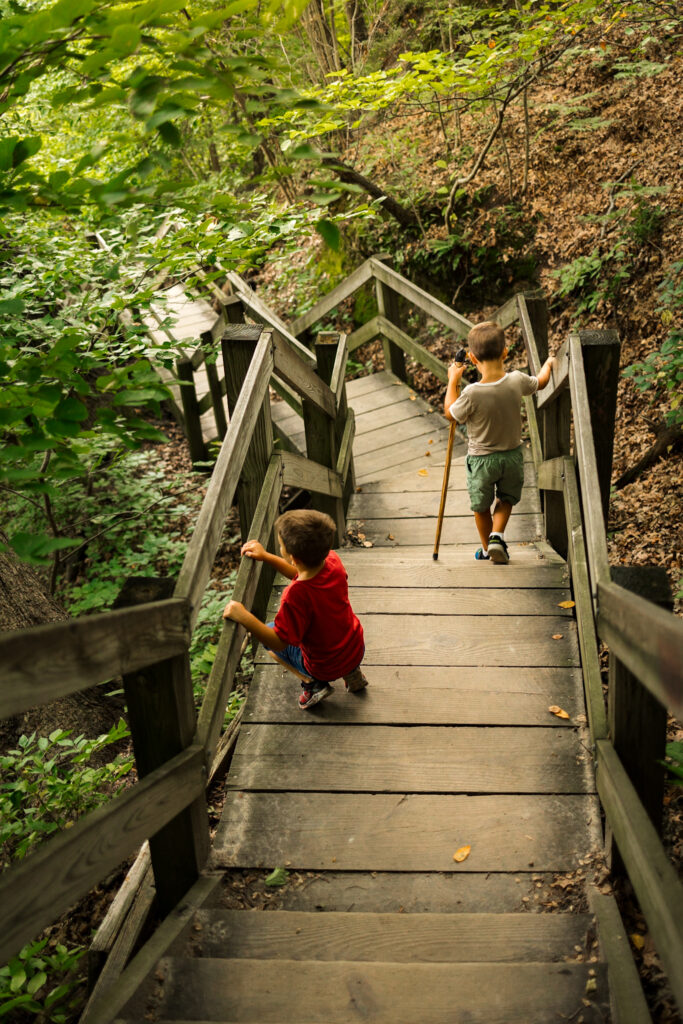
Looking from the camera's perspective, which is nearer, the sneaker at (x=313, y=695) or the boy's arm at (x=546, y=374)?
the sneaker at (x=313, y=695)

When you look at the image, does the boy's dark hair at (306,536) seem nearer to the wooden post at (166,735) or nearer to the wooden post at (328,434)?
the wooden post at (166,735)

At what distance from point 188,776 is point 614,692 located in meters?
1.33

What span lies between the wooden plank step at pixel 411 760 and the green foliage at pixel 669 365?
282 cm

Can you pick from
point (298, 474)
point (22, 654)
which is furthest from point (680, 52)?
point (22, 654)

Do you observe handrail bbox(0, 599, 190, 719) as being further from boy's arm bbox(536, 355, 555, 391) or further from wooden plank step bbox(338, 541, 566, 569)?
boy's arm bbox(536, 355, 555, 391)

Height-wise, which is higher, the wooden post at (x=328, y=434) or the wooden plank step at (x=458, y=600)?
the wooden post at (x=328, y=434)

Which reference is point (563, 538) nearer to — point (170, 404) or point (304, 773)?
point (304, 773)

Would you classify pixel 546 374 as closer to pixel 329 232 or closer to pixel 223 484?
pixel 223 484

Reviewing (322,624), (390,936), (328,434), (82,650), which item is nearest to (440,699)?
(322,624)

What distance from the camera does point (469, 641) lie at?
3629 mm

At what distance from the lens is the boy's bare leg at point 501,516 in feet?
14.8

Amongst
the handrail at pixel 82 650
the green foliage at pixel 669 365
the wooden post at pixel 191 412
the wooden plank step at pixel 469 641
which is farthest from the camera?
the wooden post at pixel 191 412

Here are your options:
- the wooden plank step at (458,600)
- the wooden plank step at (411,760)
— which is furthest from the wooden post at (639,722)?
the wooden plank step at (458,600)

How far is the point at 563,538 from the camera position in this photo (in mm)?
4523
